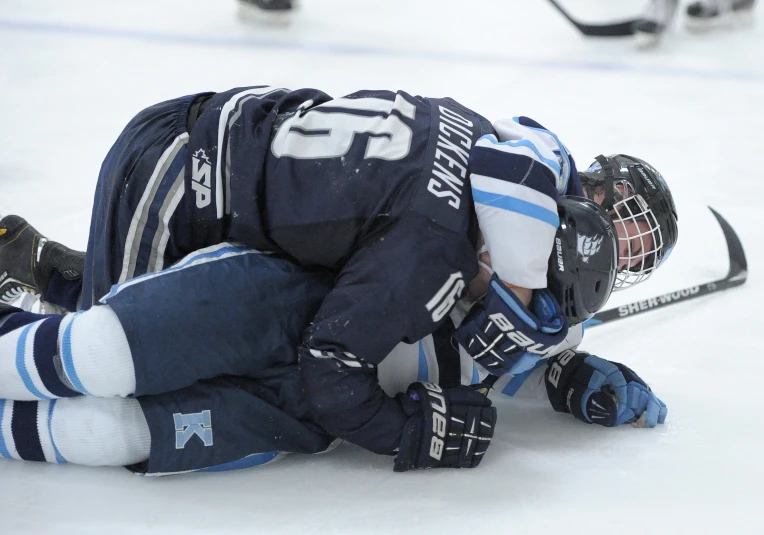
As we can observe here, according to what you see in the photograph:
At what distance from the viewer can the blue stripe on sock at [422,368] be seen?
1.54 m

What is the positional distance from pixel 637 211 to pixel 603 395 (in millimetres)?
314

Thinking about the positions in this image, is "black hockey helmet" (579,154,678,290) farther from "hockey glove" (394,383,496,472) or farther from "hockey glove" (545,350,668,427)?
"hockey glove" (394,383,496,472)

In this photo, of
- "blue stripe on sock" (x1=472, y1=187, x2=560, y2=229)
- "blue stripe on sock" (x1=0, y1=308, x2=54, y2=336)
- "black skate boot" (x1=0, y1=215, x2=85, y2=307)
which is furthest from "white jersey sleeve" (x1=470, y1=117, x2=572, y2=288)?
"black skate boot" (x1=0, y1=215, x2=85, y2=307)

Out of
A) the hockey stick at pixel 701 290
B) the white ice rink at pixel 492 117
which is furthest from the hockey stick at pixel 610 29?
the hockey stick at pixel 701 290

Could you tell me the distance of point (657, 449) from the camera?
1513 mm

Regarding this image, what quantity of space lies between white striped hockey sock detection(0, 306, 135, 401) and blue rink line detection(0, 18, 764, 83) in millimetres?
3032

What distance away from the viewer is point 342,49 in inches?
166

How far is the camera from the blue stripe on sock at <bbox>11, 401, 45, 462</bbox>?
4.34 feet

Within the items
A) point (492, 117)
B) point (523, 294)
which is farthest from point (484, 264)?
point (492, 117)

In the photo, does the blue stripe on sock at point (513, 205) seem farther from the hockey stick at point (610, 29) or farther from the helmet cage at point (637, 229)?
the hockey stick at point (610, 29)

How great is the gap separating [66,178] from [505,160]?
1677 millimetres

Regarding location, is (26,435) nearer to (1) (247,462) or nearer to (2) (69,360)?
(2) (69,360)

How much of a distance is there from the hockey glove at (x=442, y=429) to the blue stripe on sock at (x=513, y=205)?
30cm

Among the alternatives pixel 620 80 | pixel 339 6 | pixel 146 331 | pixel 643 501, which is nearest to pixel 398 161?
pixel 146 331
